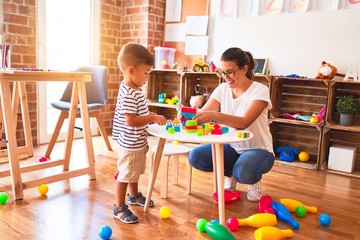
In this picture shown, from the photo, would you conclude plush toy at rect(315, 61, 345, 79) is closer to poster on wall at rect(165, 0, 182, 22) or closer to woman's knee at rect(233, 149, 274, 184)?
woman's knee at rect(233, 149, 274, 184)

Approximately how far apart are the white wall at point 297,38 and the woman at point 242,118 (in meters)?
1.37

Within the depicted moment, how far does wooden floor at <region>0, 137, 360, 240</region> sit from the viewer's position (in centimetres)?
175

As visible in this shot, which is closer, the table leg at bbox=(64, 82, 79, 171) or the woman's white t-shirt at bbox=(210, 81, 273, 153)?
the woman's white t-shirt at bbox=(210, 81, 273, 153)

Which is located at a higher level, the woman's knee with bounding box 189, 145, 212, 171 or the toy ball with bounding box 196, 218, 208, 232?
the woman's knee with bounding box 189, 145, 212, 171

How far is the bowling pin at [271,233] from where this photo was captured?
66.4 inches

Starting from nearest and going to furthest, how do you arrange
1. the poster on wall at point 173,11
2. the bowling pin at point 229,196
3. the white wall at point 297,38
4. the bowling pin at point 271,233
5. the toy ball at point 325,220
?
1. the bowling pin at point 271,233
2. the toy ball at point 325,220
3. the bowling pin at point 229,196
4. the white wall at point 297,38
5. the poster on wall at point 173,11

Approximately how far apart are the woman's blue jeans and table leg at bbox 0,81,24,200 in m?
1.08

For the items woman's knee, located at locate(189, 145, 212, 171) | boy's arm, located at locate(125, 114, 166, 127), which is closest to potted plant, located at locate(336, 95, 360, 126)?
woman's knee, located at locate(189, 145, 212, 171)

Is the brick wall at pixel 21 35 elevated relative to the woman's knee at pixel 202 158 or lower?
elevated

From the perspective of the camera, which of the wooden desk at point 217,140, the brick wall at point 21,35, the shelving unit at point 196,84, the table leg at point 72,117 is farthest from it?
the shelving unit at point 196,84

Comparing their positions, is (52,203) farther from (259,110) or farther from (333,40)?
(333,40)

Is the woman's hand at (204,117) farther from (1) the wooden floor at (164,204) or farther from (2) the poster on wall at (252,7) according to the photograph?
(2) the poster on wall at (252,7)

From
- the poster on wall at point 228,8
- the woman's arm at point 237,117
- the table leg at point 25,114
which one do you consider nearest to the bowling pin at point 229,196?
the woman's arm at point 237,117

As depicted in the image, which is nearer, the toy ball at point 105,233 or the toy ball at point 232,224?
the toy ball at point 105,233
